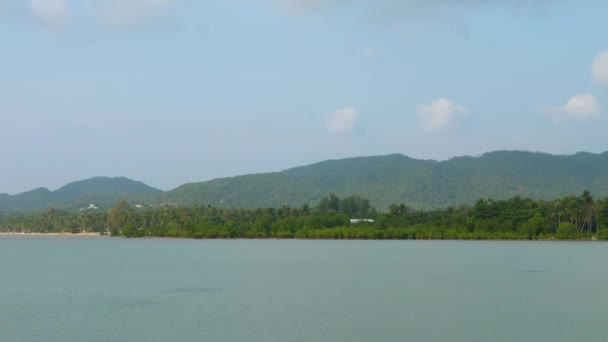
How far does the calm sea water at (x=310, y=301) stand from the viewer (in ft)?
89.4

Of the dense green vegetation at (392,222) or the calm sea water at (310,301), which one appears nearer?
the calm sea water at (310,301)

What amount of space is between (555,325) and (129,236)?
4858 inches

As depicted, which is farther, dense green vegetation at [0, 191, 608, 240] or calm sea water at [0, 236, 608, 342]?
dense green vegetation at [0, 191, 608, 240]

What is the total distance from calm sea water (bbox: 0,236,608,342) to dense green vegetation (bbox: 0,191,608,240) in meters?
44.0

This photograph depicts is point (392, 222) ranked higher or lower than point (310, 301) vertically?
higher

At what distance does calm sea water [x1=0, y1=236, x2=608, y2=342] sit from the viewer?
2725 cm

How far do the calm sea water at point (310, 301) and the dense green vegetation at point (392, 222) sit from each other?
4405 cm

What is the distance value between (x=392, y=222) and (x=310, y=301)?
8549 cm

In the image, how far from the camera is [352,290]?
40094mm

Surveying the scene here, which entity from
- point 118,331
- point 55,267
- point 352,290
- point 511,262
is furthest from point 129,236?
point 118,331

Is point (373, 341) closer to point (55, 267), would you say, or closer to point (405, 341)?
point (405, 341)

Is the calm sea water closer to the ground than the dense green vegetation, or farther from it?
closer to the ground

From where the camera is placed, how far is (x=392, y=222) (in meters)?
120

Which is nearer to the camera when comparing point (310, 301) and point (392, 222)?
point (310, 301)
